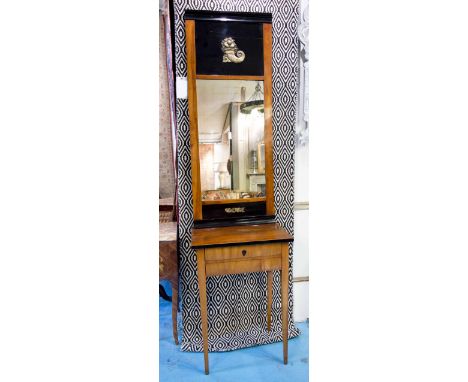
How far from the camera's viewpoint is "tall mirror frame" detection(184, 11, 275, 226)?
4.75 ft

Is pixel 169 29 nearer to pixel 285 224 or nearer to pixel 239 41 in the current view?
pixel 239 41

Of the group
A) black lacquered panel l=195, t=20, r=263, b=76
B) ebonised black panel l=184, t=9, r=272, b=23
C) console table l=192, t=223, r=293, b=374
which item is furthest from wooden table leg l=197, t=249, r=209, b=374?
ebonised black panel l=184, t=9, r=272, b=23

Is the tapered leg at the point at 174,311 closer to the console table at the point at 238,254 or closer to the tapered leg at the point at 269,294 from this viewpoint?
the console table at the point at 238,254

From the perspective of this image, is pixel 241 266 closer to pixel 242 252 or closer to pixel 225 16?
pixel 242 252

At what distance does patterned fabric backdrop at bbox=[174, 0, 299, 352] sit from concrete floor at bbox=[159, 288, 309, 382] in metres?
0.06

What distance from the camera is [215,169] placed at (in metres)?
1.49

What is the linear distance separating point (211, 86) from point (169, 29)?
0.36m

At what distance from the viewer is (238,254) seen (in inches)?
54.4

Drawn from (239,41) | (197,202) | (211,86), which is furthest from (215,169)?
(239,41)

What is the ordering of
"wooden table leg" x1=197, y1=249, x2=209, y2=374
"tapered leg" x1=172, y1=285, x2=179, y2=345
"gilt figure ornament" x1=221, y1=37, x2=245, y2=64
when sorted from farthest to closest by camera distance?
"tapered leg" x1=172, y1=285, x2=179, y2=345 < "gilt figure ornament" x1=221, y1=37, x2=245, y2=64 < "wooden table leg" x1=197, y1=249, x2=209, y2=374

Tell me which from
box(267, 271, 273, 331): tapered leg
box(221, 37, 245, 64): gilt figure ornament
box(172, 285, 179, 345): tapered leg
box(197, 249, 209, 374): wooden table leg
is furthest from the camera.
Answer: box(267, 271, 273, 331): tapered leg

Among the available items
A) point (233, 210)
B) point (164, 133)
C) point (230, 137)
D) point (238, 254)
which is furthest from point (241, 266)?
point (164, 133)

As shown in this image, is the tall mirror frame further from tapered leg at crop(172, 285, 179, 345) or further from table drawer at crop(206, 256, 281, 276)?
tapered leg at crop(172, 285, 179, 345)

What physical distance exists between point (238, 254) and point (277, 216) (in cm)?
43
